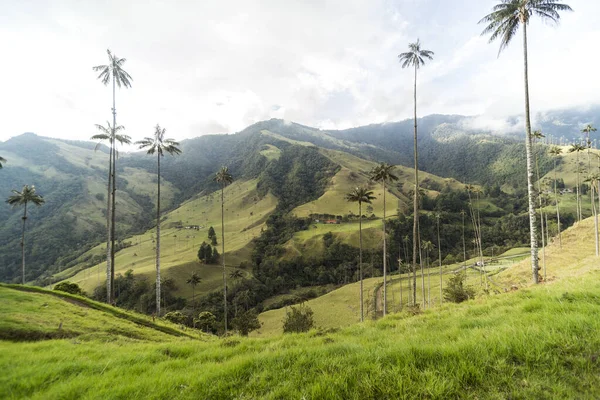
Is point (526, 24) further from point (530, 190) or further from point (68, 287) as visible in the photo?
point (68, 287)

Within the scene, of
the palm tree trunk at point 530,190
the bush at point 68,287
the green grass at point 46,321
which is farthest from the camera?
the bush at point 68,287

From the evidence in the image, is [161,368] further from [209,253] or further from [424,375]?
[209,253]

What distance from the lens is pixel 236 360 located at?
225 inches

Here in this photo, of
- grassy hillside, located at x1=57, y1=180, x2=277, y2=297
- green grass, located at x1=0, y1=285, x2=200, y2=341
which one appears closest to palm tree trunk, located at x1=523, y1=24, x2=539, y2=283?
green grass, located at x1=0, y1=285, x2=200, y2=341

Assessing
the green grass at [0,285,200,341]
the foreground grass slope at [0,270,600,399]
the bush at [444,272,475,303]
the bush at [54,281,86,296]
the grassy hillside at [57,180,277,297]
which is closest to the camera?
the foreground grass slope at [0,270,600,399]

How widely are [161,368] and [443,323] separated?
24.4ft

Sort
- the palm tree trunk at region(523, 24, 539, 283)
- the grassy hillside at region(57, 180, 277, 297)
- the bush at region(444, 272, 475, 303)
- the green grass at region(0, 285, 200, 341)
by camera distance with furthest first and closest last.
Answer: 1. the grassy hillside at region(57, 180, 277, 297)
2. the bush at region(444, 272, 475, 303)
3. the palm tree trunk at region(523, 24, 539, 283)
4. the green grass at region(0, 285, 200, 341)

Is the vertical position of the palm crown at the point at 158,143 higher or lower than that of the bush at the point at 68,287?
higher

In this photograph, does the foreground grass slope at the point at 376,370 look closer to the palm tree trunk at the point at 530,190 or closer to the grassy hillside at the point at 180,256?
the palm tree trunk at the point at 530,190

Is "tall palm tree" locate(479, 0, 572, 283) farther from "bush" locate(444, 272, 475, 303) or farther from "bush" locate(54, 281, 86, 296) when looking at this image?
"bush" locate(54, 281, 86, 296)

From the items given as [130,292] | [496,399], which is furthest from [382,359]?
[130,292]

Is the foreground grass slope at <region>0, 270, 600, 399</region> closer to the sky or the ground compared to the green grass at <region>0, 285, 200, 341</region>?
closer to the sky

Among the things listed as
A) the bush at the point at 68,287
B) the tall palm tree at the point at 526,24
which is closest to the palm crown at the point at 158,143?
the bush at the point at 68,287

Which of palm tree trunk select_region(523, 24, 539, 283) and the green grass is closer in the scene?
the green grass
